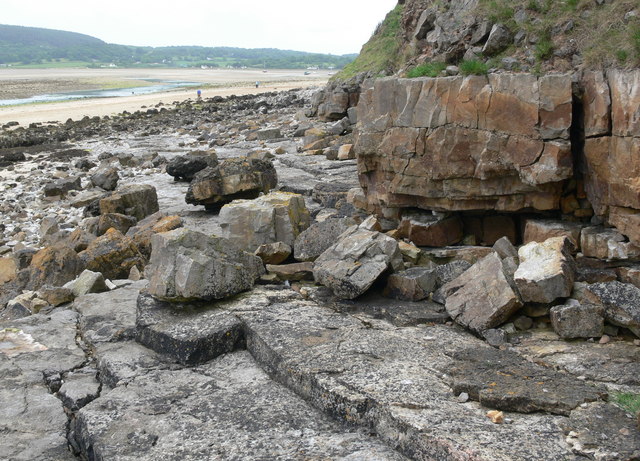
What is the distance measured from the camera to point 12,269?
10602 millimetres

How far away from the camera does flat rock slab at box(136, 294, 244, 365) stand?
5.76 meters

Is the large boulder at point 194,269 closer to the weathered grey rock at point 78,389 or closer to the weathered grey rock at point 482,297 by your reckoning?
the weathered grey rock at point 78,389

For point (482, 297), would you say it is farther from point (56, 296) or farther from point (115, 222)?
point (115, 222)

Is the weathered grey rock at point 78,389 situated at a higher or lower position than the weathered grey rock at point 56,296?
higher

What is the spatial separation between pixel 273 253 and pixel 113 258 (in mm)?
3241

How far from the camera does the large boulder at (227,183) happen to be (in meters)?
11.9

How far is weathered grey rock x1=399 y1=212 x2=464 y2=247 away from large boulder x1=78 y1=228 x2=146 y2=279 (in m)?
4.43

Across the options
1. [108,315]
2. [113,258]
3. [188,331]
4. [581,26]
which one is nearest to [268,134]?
[113,258]

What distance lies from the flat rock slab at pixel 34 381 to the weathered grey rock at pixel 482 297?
11.7 ft

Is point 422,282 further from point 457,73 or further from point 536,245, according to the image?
point 457,73

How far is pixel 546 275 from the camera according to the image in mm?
5742

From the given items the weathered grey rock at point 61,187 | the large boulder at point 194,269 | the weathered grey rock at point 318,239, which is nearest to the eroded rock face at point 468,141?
the weathered grey rock at point 318,239

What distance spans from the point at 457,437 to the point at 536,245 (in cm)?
286

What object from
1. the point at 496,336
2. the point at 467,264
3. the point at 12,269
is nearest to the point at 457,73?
the point at 467,264
